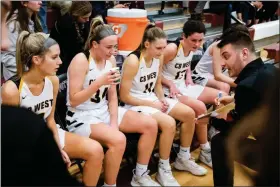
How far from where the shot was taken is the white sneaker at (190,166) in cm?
276

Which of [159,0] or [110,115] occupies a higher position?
[159,0]

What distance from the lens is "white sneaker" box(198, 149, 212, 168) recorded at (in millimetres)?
2912

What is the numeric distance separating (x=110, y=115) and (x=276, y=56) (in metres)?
3.99

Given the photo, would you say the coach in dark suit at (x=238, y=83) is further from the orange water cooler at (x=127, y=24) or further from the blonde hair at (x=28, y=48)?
the orange water cooler at (x=127, y=24)

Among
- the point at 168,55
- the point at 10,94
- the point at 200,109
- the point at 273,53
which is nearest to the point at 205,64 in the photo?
the point at 168,55

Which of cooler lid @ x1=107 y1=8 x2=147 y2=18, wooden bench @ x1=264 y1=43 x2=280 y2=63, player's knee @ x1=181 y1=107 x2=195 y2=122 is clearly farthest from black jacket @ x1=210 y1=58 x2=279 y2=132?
wooden bench @ x1=264 y1=43 x2=280 y2=63

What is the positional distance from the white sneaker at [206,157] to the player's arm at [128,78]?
27.5 inches

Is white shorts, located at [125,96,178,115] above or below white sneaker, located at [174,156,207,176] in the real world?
above

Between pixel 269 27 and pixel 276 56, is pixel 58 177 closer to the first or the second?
pixel 276 56

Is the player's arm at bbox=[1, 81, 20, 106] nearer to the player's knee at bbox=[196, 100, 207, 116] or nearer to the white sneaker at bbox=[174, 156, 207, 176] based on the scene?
the white sneaker at bbox=[174, 156, 207, 176]

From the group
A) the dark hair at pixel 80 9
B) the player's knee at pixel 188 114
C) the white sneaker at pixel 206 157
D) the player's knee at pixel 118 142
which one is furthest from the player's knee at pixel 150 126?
the dark hair at pixel 80 9

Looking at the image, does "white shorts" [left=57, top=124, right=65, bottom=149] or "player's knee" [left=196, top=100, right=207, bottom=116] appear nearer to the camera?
"white shorts" [left=57, top=124, right=65, bottom=149]

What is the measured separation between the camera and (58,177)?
94cm

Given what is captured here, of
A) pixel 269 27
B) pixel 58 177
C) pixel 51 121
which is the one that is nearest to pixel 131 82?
pixel 51 121
